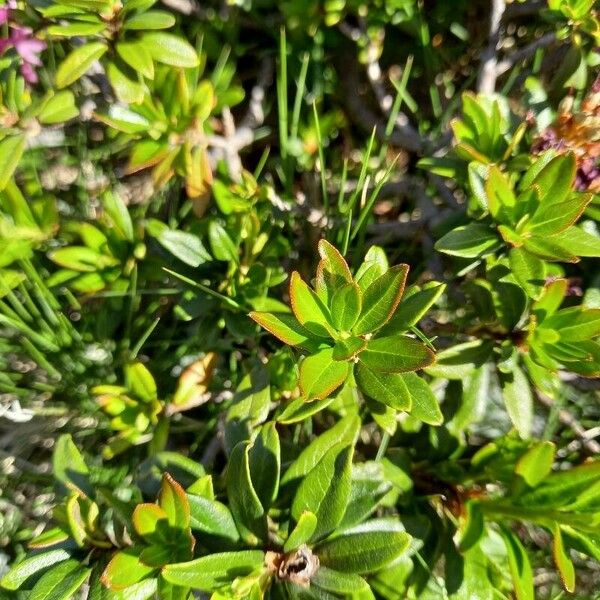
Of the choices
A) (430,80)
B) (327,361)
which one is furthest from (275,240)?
(430,80)

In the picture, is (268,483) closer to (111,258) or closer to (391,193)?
(111,258)

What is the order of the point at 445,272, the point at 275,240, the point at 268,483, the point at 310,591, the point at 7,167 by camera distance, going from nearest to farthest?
1. the point at 310,591
2. the point at 268,483
3. the point at 7,167
4. the point at 275,240
5. the point at 445,272

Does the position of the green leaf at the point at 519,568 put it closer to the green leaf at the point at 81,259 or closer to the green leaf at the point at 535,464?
the green leaf at the point at 535,464

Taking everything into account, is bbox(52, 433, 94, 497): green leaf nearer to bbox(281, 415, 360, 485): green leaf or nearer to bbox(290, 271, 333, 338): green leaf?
bbox(281, 415, 360, 485): green leaf

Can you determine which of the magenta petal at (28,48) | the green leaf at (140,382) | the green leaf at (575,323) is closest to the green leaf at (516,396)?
the green leaf at (575,323)

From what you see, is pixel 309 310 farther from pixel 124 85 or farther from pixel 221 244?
pixel 124 85

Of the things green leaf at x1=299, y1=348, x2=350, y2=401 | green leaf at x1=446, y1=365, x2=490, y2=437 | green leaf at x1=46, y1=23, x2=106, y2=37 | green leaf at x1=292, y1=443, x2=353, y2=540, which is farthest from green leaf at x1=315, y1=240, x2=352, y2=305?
green leaf at x1=46, y1=23, x2=106, y2=37

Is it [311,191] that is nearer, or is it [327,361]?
[327,361]
